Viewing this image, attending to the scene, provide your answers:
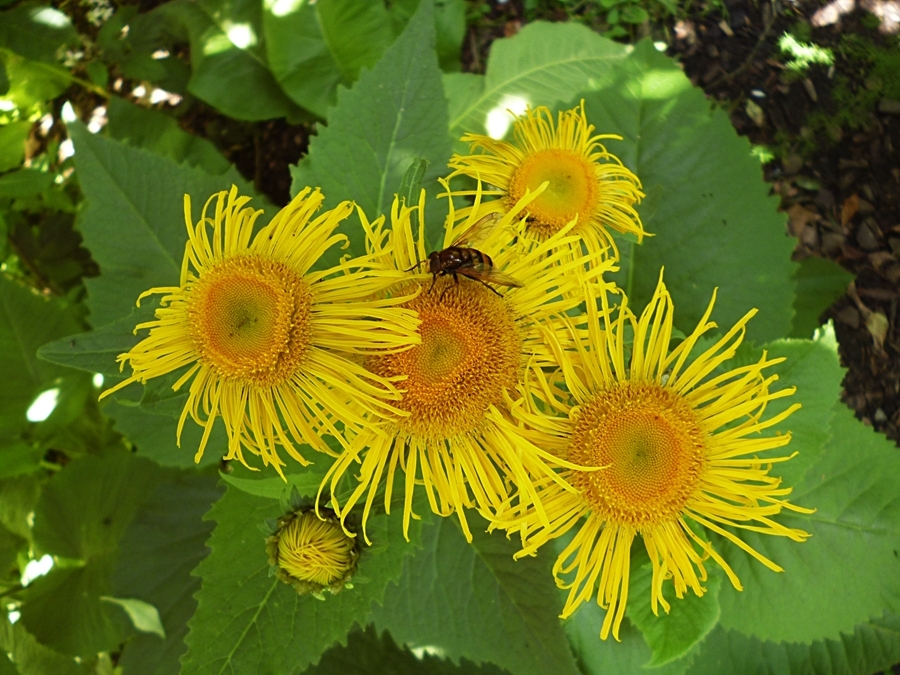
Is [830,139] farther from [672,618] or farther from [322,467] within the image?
[322,467]

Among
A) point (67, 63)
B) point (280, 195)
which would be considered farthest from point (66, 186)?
point (280, 195)

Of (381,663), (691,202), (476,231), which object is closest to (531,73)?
(691,202)

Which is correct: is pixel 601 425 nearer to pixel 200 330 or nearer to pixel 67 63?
pixel 200 330

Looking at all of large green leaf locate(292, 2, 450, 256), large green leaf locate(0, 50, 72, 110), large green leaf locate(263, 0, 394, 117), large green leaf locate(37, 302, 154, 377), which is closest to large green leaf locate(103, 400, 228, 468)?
large green leaf locate(37, 302, 154, 377)

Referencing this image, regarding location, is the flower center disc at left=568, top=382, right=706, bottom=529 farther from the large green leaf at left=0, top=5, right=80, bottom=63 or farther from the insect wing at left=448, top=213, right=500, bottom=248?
the large green leaf at left=0, top=5, right=80, bottom=63

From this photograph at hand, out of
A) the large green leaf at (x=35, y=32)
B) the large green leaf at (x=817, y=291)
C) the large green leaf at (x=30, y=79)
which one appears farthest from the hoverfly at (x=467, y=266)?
the large green leaf at (x=30, y=79)

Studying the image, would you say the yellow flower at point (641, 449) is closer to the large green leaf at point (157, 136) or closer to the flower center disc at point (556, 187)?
the flower center disc at point (556, 187)
